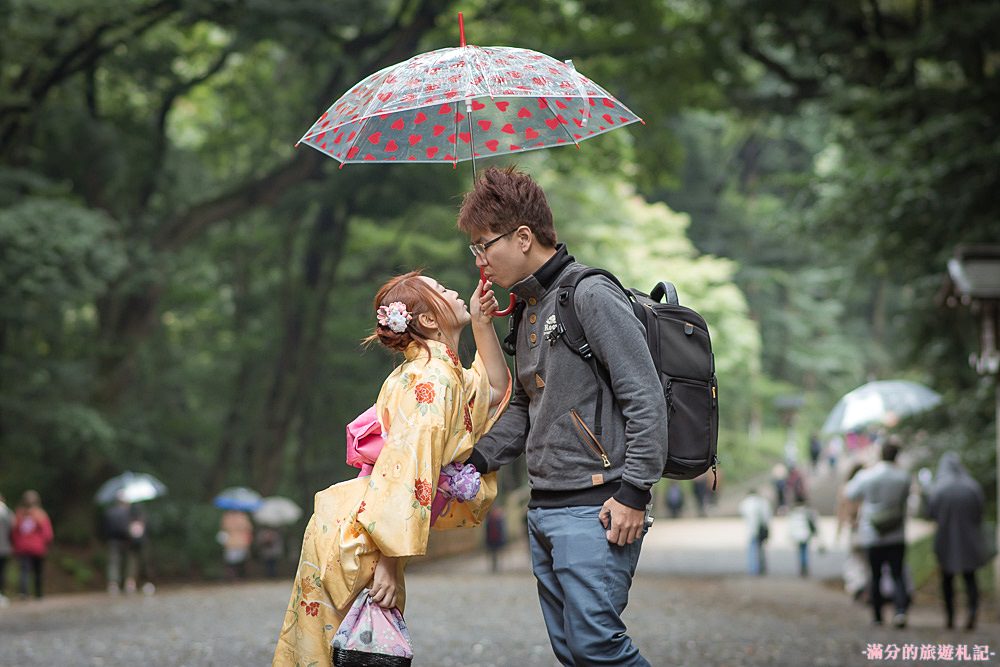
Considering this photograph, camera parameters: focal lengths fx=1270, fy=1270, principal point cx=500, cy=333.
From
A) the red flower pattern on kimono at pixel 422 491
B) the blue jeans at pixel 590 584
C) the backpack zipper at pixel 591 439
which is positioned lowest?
the blue jeans at pixel 590 584

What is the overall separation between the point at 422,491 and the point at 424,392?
0.30m

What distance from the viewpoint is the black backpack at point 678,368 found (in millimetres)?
3553

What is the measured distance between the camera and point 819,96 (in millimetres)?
19656

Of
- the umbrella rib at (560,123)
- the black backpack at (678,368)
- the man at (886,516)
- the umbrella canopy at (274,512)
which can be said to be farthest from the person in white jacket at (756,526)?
the black backpack at (678,368)

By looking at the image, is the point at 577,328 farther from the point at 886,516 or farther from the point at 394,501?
the point at 886,516

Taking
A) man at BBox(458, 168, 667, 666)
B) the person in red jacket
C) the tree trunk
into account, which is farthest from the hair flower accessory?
the tree trunk

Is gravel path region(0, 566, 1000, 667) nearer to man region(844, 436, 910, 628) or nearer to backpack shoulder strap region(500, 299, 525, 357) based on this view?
man region(844, 436, 910, 628)

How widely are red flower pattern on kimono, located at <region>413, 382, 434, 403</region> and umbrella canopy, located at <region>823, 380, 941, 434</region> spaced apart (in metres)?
12.7

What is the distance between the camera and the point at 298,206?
2369 cm

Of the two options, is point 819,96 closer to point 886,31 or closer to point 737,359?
point 886,31

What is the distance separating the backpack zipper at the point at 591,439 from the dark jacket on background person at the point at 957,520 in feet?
26.8

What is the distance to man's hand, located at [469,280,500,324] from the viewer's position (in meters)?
4.02

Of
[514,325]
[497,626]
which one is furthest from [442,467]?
[497,626]

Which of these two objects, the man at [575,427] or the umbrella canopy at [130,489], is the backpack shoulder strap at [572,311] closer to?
the man at [575,427]
